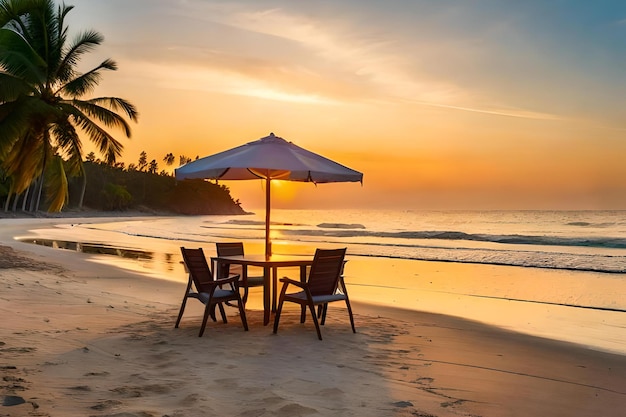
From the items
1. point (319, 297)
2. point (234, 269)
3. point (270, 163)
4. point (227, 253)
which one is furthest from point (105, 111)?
point (319, 297)

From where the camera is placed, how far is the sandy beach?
147 inches

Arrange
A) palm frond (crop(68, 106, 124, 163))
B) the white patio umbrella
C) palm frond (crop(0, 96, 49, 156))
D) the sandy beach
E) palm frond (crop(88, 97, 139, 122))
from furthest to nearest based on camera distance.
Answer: palm frond (crop(88, 97, 139, 122))
palm frond (crop(68, 106, 124, 163))
palm frond (crop(0, 96, 49, 156))
the white patio umbrella
the sandy beach

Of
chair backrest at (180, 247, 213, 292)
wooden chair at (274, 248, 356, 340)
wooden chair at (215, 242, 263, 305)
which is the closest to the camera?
wooden chair at (274, 248, 356, 340)

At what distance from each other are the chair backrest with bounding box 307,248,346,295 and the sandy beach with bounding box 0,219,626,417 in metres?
0.54

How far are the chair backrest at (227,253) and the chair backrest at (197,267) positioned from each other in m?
0.86

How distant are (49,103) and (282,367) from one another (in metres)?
16.1

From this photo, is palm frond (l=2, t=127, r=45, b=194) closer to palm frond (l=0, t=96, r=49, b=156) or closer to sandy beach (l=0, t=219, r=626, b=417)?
palm frond (l=0, t=96, r=49, b=156)

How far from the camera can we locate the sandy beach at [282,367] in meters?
3.74

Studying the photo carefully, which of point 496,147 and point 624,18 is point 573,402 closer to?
point 624,18

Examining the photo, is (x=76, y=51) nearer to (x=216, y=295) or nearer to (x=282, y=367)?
(x=216, y=295)

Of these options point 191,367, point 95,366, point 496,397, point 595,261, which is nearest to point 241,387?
point 191,367

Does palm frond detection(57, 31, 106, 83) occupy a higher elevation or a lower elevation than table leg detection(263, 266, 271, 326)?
higher

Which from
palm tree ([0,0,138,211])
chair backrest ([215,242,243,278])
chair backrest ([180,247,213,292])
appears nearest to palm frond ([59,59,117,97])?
palm tree ([0,0,138,211])

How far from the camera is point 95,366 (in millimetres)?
4531
